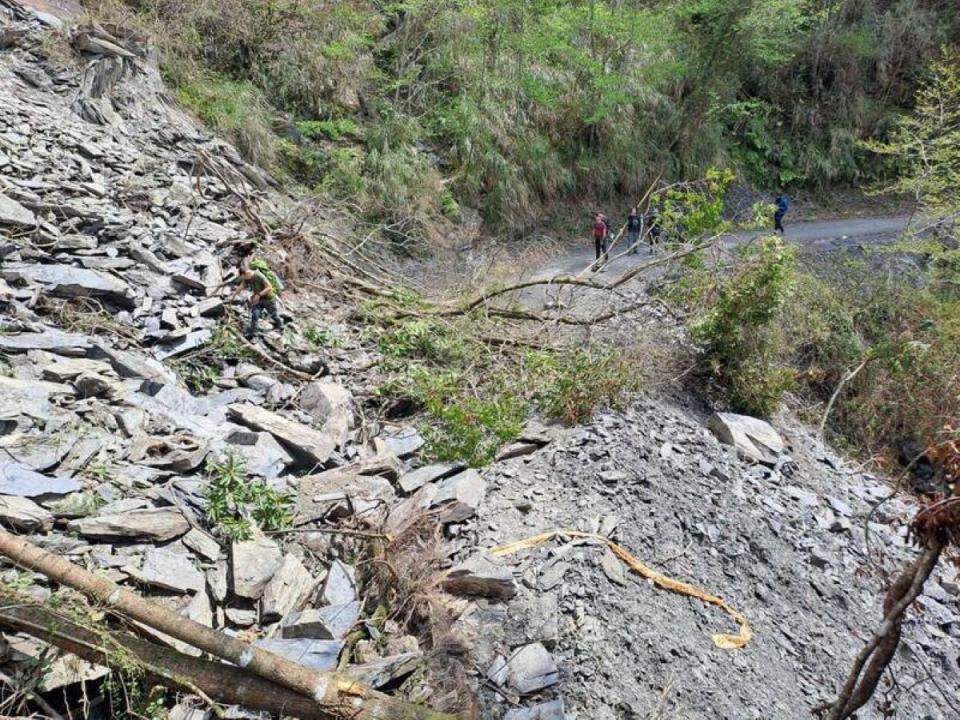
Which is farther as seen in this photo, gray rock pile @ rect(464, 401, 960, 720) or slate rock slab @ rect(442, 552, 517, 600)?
slate rock slab @ rect(442, 552, 517, 600)

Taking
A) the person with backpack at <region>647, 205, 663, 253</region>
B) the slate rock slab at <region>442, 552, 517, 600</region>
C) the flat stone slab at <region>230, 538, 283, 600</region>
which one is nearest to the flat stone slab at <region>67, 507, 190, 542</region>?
the flat stone slab at <region>230, 538, 283, 600</region>

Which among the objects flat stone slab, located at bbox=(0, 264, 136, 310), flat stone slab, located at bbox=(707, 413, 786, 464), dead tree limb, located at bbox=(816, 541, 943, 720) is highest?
dead tree limb, located at bbox=(816, 541, 943, 720)

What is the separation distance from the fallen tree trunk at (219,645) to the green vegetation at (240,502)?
1091 mm

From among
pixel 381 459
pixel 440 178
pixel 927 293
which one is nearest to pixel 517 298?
pixel 381 459

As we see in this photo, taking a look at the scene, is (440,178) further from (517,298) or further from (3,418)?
(3,418)

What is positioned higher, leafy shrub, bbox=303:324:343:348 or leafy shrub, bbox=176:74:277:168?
leafy shrub, bbox=176:74:277:168

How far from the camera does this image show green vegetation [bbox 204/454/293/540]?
409cm

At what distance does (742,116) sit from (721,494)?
47.8 ft

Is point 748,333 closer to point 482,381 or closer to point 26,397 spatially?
point 482,381

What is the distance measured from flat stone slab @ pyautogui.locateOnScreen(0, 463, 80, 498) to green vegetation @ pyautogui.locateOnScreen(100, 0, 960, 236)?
27.6ft

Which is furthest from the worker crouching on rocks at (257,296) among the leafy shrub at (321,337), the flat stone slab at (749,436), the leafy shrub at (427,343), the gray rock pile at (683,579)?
the flat stone slab at (749,436)

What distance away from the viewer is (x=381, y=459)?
18.0 ft

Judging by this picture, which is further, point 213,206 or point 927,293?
point 927,293

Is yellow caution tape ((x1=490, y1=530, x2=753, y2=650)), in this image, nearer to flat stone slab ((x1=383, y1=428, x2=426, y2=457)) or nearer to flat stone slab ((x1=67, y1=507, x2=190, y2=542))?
flat stone slab ((x1=383, y1=428, x2=426, y2=457))
